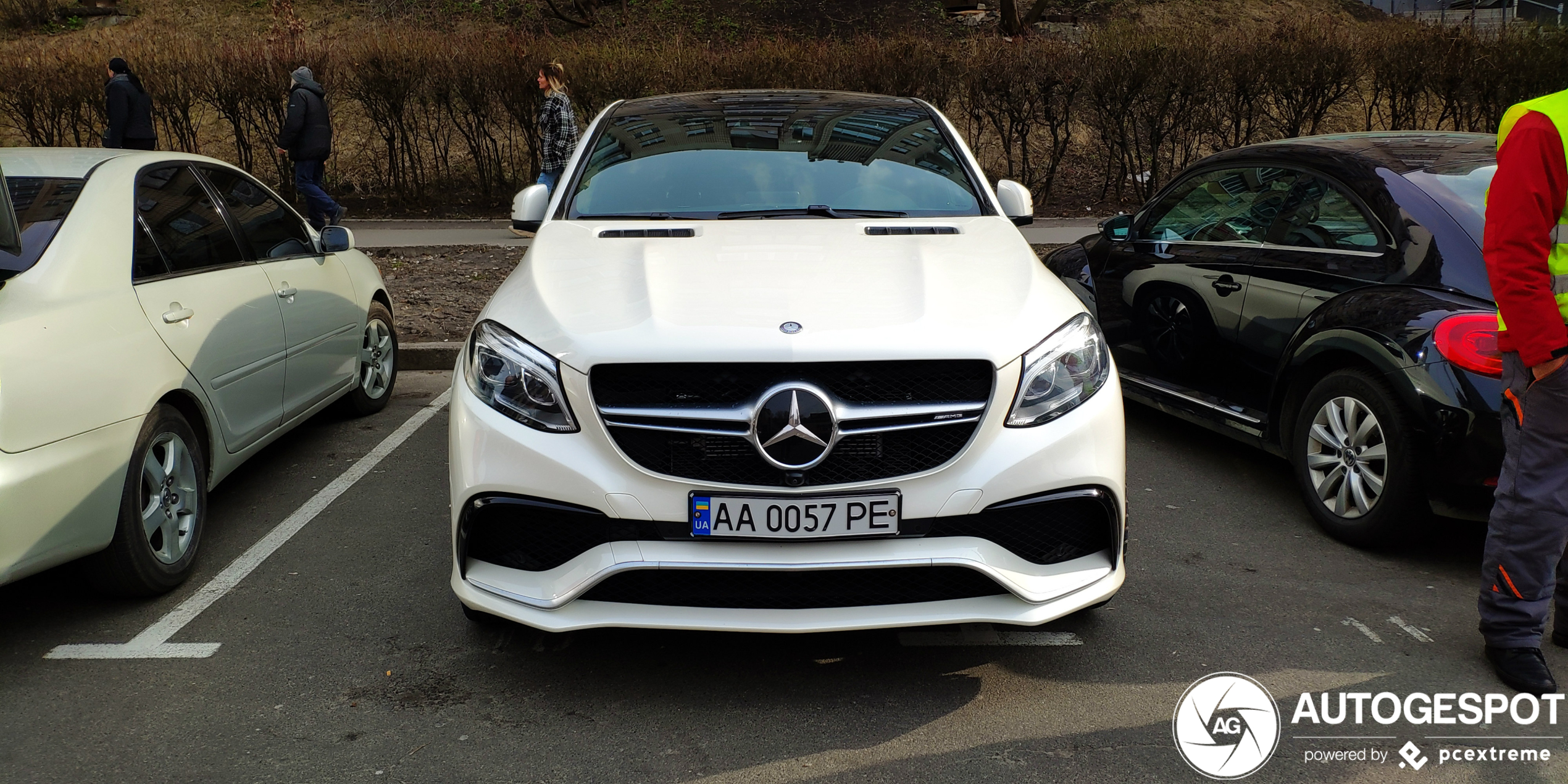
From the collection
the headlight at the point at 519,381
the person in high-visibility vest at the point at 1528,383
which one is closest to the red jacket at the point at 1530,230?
the person in high-visibility vest at the point at 1528,383

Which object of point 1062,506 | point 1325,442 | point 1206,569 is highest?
point 1062,506

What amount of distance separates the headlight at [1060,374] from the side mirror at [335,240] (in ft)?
12.2

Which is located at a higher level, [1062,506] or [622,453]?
[622,453]

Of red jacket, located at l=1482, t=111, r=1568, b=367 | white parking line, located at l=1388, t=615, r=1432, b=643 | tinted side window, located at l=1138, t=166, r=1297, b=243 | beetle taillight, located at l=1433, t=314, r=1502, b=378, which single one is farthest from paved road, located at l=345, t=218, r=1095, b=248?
red jacket, located at l=1482, t=111, r=1568, b=367

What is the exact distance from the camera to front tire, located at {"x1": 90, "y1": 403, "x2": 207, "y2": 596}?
358cm

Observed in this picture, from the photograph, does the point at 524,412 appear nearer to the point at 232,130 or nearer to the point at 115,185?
the point at 115,185

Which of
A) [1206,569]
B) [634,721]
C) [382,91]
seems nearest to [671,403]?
[634,721]

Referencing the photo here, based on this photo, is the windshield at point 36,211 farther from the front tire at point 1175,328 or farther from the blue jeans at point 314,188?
the blue jeans at point 314,188

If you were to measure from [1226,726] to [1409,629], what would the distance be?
3.31 feet

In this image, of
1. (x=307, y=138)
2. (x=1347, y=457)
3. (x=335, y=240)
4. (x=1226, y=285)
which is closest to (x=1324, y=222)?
(x=1226, y=285)

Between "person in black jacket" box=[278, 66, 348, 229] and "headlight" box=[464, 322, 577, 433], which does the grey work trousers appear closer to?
"headlight" box=[464, 322, 577, 433]

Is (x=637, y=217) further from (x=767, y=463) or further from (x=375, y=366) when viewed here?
(x=375, y=366)

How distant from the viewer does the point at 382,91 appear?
13852mm

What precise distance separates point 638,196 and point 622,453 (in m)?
1.67
